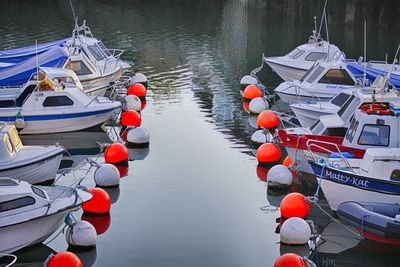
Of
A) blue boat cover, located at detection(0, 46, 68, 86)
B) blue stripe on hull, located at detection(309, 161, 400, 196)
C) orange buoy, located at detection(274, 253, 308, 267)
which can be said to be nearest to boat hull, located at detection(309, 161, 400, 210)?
blue stripe on hull, located at detection(309, 161, 400, 196)

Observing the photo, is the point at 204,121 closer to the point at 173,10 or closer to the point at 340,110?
the point at 340,110

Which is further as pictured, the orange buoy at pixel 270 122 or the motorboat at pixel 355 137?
the orange buoy at pixel 270 122

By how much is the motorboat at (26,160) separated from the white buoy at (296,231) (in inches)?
276

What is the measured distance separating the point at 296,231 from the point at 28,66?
1623cm

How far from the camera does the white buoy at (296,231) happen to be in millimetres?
21953

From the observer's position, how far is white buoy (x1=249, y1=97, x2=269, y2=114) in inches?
1455

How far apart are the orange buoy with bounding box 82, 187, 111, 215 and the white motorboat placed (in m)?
12.7

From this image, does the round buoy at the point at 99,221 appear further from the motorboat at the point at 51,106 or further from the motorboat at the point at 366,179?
the motorboat at the point at 51,106

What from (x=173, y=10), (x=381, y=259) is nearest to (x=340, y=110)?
(x=381, y=259)

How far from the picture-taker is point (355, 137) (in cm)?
2536

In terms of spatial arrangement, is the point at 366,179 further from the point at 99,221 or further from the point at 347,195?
the point at 99,221

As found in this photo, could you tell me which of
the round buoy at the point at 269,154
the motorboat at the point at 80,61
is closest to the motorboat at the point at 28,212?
the round buoy at the point at 269,154

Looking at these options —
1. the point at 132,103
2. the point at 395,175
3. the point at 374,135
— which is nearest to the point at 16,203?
the point at 395,175

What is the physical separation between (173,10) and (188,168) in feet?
160
